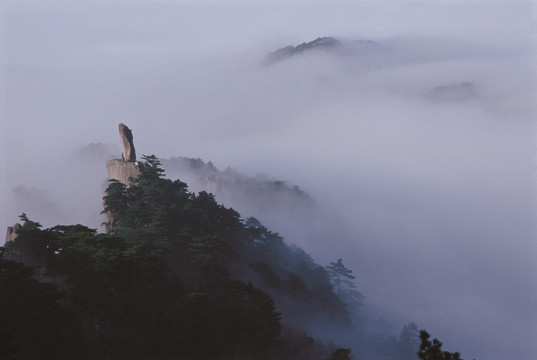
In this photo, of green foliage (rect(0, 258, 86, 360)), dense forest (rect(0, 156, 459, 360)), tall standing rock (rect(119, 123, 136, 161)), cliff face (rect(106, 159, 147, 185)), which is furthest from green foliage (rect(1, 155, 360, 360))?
tall standing rock (rect(119, 123, 136, 161))

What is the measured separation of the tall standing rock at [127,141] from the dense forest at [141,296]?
17898 mm

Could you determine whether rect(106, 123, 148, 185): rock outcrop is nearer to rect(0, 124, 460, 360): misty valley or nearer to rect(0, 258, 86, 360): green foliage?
rect(0, 124, 460, 360): misty valley

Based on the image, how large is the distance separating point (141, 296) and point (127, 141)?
4509cm

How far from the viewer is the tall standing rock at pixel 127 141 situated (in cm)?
8456

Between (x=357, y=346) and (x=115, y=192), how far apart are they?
46398 millimetres

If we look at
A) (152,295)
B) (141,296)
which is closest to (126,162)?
(141,296)

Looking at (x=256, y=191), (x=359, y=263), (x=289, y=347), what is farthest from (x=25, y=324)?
(x=359, y=263)

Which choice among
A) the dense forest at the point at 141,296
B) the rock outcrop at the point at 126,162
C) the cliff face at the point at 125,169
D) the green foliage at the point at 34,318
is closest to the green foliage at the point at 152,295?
the dense forest at the point at 141,296

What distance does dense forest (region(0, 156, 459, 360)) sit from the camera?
36406 millimetres

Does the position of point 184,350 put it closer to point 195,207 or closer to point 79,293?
point 79,293

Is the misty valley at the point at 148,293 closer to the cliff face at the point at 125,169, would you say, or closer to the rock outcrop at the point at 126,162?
the cliff face at the point at 125,169

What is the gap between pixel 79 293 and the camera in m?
41.3

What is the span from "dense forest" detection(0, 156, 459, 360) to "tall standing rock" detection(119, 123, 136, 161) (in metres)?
17.9

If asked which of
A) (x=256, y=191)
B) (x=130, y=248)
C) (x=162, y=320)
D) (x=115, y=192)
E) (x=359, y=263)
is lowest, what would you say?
(x=162, y=320)
